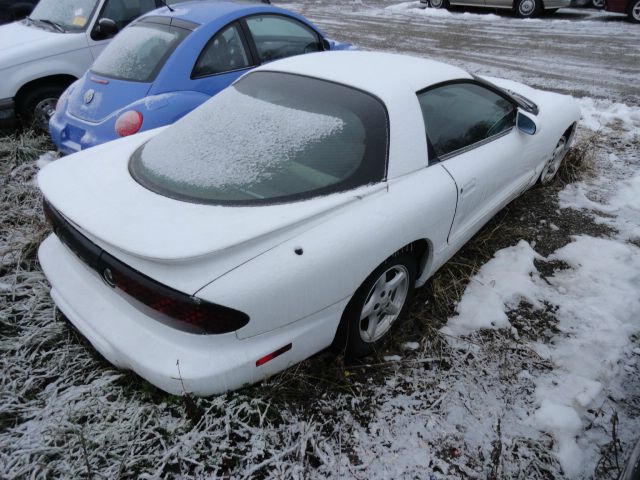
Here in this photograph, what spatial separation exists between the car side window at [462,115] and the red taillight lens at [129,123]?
232 cm

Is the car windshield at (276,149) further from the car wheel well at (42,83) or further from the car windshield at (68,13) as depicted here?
the car windshield at (68,13)

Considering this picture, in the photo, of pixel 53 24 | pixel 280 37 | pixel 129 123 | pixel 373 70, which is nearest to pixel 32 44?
pixel 53 24

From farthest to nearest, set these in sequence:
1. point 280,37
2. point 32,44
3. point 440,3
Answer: point 440,3, point 32,44, point 280,37

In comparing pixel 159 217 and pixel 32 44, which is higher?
pixel 32 44

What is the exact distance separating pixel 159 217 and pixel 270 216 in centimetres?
45

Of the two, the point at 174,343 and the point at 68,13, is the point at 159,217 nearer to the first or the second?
the point at 174,343

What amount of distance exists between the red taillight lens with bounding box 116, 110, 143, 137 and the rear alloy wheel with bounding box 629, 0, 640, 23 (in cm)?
1210

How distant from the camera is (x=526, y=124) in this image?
3084 mm

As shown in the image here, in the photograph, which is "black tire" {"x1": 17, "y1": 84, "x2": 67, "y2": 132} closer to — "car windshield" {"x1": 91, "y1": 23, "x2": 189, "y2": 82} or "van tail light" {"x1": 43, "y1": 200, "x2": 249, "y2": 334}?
"car windshield" {"x1": 91, "y1": 23, "x2": 189, "y2": 82}

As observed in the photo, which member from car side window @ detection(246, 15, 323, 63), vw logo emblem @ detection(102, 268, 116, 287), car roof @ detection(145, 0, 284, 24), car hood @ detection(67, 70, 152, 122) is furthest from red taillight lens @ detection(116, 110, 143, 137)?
vw logo emblem @ detection(102, 268, 116, 287)

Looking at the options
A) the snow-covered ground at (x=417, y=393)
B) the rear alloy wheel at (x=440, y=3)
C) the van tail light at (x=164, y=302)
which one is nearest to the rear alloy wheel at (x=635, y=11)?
the rear alloy wheel at (x=440, y=3)

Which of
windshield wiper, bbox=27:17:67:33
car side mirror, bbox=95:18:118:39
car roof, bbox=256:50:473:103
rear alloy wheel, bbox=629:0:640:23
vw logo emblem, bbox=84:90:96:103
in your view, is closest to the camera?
car roof, bbox=256:50:473:103

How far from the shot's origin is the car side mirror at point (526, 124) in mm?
3059

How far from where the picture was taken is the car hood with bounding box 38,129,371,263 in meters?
1.70
